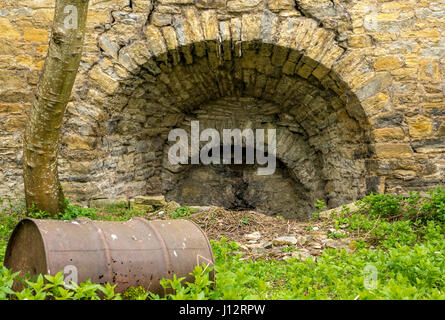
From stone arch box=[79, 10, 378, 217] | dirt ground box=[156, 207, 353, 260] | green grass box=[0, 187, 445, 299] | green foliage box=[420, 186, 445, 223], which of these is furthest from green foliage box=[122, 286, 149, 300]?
stone arch box=[79, 10, 378, 217]

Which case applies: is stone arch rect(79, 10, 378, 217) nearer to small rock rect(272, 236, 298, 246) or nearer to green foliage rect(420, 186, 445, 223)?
green foliage rect(420, 186, 445, 223)

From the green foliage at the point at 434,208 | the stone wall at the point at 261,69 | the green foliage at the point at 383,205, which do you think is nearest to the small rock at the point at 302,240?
the green foliage at the point at 383,205

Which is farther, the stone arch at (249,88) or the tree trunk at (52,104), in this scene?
the stone arch at (249,88)

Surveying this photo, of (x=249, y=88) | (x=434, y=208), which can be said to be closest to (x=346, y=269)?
(x=434, y=208)

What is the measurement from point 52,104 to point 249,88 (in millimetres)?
2920

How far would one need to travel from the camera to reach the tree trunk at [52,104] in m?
3.01

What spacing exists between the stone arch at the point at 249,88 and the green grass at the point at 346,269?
0.79 meters

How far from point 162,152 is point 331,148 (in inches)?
94.8

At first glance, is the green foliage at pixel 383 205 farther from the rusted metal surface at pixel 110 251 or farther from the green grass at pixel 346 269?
the rusted metal surface at pixel 110 251

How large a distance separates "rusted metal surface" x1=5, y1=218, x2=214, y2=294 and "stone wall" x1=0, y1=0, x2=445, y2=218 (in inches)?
104

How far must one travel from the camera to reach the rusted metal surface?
1921 millimetres

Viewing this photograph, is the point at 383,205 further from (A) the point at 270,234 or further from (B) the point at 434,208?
(A) the point at 270,234

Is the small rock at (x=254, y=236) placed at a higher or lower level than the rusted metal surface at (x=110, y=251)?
lower
